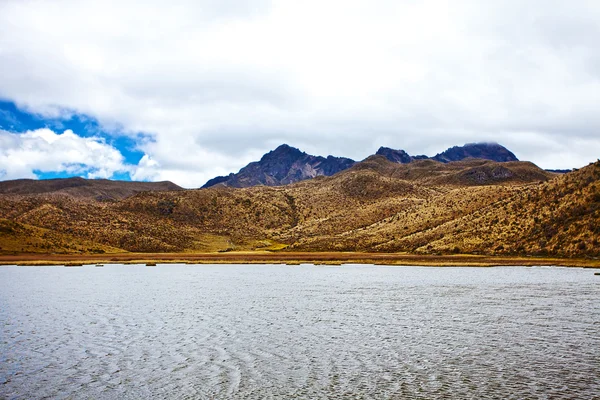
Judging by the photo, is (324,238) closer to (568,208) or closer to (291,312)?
(568,208)

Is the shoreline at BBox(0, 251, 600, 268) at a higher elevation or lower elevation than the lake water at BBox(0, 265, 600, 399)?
higher

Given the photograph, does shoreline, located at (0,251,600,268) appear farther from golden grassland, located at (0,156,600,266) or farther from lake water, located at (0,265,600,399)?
lake water, located at (0,265,600,399)

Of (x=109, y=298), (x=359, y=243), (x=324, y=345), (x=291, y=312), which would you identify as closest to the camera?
(x=324, y=345)

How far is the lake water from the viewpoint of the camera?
22828 millimetres

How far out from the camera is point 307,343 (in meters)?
32.6

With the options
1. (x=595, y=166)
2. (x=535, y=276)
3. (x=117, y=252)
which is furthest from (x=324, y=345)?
(x=117, y=252)

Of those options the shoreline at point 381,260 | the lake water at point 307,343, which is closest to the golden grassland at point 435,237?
the shoreline at point 381,260

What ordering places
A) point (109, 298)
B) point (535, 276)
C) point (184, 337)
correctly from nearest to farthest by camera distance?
point (184, 337)
point (109, 298)
point (535, 276)

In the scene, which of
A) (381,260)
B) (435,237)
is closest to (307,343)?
(381,260)

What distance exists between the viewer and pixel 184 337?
3503 cm

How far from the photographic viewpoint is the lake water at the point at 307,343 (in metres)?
22.8

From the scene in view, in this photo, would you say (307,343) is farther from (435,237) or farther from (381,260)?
(435,237)

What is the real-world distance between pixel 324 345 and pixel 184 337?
1015cm

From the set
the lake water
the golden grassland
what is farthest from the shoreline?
the lake water
